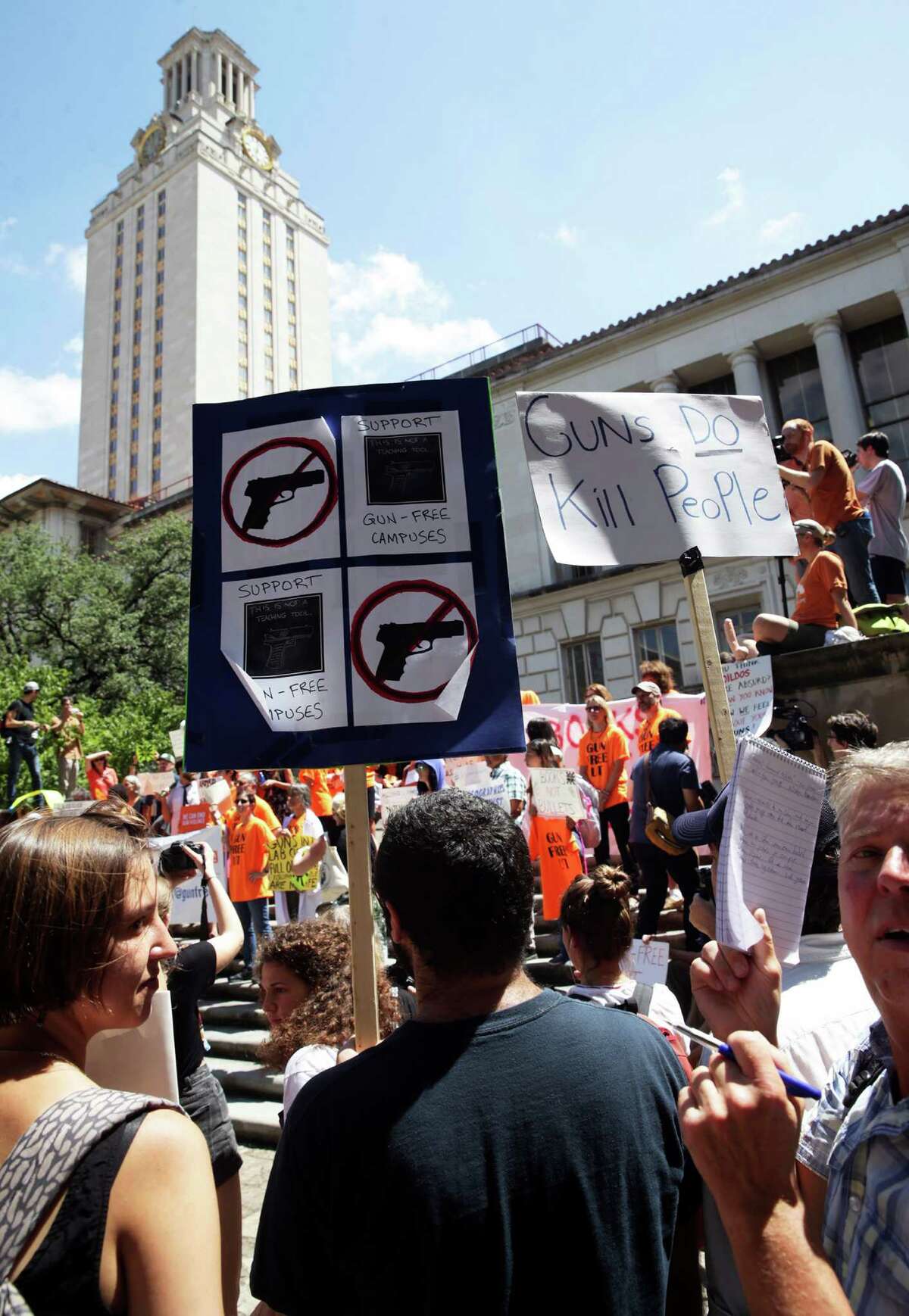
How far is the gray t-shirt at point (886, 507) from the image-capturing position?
7973 millimetres

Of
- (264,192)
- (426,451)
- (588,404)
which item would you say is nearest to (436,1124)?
(426,451)

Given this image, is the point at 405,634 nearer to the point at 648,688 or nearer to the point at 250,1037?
the point at 250,1037

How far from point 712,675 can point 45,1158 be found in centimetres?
214

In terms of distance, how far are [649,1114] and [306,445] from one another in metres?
2.25

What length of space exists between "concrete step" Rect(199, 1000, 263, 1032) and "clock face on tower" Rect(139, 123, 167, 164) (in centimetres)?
9555

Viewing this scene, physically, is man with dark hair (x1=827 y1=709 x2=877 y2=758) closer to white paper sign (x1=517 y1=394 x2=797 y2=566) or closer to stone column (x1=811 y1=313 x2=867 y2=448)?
white paper sign (x1=517 y1=394 x2=797 y2=566)

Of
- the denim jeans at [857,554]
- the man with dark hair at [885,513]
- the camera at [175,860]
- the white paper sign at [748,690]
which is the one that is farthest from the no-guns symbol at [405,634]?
the man with dark hair at [885,513]

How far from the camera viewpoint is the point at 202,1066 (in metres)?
2.93

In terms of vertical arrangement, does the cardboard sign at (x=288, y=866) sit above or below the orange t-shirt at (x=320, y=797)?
below

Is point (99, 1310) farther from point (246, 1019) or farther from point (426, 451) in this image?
point (246, 1019)

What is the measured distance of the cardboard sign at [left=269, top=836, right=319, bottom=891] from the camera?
800cm

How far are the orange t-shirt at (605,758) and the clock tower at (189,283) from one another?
71630 mm

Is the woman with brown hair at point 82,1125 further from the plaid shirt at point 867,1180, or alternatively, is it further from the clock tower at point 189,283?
the clock tower at point 189,283

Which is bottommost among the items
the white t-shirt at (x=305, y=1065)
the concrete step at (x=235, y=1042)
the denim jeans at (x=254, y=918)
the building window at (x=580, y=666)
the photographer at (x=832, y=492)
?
the concrete step at (x=235, y=1042)
